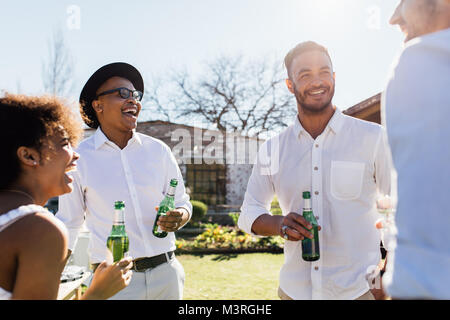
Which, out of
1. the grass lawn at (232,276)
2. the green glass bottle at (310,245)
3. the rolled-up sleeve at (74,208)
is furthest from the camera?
the grass lawn at (232,276)

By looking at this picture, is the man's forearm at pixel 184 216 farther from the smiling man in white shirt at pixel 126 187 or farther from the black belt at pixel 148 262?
the black belt at pixel 148 262

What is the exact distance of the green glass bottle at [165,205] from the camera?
272 cm

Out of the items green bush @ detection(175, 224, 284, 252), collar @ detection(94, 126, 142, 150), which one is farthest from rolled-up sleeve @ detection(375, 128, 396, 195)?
green bush @ detection(175, 224, 284, 252)

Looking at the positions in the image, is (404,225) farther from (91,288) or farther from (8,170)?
(8,170)

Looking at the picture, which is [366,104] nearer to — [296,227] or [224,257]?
[224,257]

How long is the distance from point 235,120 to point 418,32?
30923 millimetres

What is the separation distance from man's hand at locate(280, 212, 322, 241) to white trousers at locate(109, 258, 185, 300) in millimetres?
1145

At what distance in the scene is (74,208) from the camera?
112 inches

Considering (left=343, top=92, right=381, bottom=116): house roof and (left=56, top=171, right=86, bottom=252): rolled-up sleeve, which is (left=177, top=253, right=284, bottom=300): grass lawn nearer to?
(left=56, top=171, right=86, bottom=252): rolled-up sleeve

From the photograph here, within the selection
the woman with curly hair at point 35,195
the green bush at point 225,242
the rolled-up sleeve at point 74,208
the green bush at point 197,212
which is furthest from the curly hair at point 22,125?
the green bush at point 197,212

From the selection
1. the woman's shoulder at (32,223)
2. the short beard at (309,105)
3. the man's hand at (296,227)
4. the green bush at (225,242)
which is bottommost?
the green bush at (225,242)

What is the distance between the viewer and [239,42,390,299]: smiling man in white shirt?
2.40m

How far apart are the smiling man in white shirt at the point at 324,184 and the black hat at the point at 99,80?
1.37 meters

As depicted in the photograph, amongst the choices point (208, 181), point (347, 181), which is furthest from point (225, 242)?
point (208, 181)
